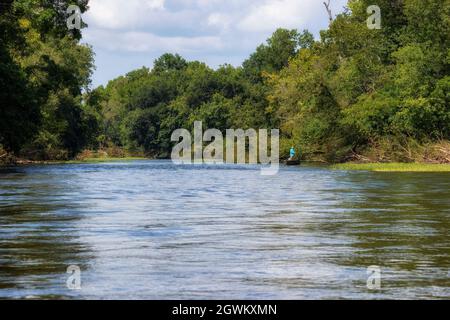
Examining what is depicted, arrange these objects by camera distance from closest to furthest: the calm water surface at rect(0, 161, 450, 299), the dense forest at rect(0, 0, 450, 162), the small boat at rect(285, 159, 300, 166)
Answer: the calm water surface at rect(0, 161, 450, 299) < the dense forest at rect(0, 0, 450, 162) < the small boat at rect(285, 159, 300, 166)

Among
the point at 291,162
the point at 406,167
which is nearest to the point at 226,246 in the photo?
the point at 406,167

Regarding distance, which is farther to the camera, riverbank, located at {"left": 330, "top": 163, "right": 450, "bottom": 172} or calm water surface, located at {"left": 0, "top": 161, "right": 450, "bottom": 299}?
riverbank, located at {"left": 330, "top": 163, "right": 450, "bottom": 172}

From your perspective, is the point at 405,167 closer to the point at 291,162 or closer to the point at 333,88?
the point at 291,162

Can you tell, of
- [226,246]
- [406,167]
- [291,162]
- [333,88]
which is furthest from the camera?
[333,88]

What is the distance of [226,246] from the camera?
1648 cm

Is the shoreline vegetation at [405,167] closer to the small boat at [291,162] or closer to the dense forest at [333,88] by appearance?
the dense forest at [333,88]

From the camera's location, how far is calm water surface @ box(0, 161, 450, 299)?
1179 cm

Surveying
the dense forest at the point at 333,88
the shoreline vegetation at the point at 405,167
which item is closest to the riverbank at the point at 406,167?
the shoreline vegetation at the point at 405,167

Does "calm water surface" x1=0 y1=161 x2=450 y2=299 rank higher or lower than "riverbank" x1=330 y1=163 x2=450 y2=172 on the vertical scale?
higher

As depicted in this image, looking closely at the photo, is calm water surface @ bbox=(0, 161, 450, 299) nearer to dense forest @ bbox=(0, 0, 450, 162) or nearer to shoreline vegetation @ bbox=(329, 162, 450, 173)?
shoreline vegetation @ bbox=(329, 162, 450, 173)

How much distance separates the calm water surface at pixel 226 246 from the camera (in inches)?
464

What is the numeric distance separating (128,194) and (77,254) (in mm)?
18861

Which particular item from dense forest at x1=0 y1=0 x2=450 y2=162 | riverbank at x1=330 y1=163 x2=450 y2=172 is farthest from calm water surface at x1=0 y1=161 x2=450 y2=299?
dense forest at x1=0 y1=0 x2=450 y2=162

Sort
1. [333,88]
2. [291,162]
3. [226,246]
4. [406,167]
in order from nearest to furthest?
[226,246], [406,167], [291,162], [333,88]
